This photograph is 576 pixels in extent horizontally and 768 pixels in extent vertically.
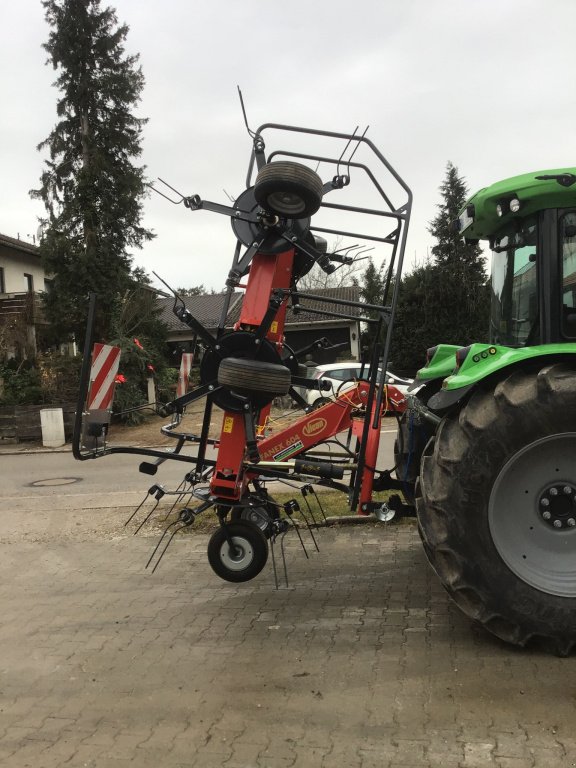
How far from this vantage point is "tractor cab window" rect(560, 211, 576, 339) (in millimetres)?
3467

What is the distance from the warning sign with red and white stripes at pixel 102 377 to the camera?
420 centimetres

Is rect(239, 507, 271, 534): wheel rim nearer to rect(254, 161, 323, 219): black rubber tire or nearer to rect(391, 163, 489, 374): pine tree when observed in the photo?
rect(254, 161, 323, 219): black rubber tire

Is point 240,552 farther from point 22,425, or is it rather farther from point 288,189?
point 22,425

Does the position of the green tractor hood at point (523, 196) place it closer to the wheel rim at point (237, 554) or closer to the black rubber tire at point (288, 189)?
the black rubber tire at point (288, 189)

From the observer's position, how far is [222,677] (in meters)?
3.28

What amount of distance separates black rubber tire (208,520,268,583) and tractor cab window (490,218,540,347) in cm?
203

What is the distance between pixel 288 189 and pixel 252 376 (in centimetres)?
113

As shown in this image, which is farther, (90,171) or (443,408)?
(90,171)

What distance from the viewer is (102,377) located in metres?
4.25

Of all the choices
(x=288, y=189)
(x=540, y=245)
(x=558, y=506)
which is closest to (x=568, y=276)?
(x=540, y=245)

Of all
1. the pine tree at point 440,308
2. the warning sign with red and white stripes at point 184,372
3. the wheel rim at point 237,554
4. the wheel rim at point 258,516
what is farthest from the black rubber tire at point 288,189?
the pine tree at point 440,308

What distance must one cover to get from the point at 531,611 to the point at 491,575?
255mm

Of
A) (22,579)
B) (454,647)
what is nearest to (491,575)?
(454,647)

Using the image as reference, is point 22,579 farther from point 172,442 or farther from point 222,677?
point 172,442
